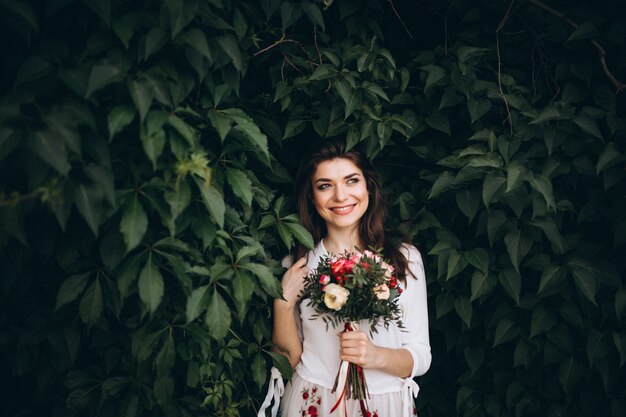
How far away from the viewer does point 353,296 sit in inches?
82.8

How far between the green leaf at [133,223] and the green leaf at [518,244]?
5.21ft

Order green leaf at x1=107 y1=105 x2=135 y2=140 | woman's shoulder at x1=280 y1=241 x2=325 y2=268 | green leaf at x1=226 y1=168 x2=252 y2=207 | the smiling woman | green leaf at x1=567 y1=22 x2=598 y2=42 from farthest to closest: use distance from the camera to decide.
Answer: woman's shoulder at x1=280 y1=241 x2=325 y2=268
the smiling woman
green leaf at x1=567 y1=22 x2=598 y2=42
green leaf at x1=226 y1=168 x2=252 y2=207
green leaf at x1=107 y1=105 x2=135 y2=140

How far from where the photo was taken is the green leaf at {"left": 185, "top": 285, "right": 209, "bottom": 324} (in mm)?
1756

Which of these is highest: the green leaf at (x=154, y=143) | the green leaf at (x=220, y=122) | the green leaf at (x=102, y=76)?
the green leaf at (x=102, y=76)

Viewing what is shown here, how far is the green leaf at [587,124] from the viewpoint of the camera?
2.20 metres

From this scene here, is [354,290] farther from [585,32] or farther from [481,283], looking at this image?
[585,32]

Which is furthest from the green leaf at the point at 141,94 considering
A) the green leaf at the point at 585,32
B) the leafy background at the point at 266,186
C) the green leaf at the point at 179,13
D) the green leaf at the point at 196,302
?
the green leaf at the point at 585,32

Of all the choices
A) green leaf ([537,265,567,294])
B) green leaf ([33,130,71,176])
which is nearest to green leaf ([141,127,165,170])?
green leaf ([33,130,71,176])

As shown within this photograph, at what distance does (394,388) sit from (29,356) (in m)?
1.65

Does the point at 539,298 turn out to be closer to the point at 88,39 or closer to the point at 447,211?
the point at 447,211

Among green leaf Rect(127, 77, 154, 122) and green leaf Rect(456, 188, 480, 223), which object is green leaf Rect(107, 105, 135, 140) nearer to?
green leaf Rect(127, 77, 154, 122)

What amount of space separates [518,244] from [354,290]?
2.63 feet

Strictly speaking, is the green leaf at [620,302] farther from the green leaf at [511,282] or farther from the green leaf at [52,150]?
the green leaf at [52,150]

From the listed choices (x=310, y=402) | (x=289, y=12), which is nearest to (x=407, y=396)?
(x=310, y=402)
